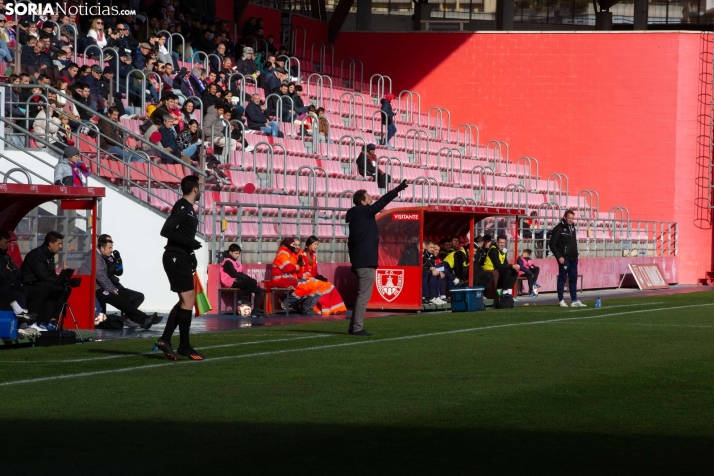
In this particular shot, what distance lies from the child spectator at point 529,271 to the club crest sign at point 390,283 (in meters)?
5.97

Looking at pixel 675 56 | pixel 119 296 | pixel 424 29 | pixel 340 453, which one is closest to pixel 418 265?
pixel 119 296

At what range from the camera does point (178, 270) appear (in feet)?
41.7

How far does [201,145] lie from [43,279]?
8779 mm

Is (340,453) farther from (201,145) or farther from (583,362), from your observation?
(201,145)

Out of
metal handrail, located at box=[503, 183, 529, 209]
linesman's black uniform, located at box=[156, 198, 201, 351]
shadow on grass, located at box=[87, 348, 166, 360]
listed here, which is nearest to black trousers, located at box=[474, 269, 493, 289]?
metal handrail, located at box=[503, 183, 529, 209]

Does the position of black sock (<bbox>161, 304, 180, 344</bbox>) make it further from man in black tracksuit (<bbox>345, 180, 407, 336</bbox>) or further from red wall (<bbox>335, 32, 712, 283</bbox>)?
red wall (<bbox>335, 32, 712, 283</bbox>)

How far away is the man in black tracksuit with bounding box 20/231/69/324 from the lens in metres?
16.0

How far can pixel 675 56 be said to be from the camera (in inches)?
1551

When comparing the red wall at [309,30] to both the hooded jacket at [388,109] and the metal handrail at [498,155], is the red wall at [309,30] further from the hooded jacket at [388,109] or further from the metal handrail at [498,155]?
the metal handrail at [498,155]

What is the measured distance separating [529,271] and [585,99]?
42.2 ft

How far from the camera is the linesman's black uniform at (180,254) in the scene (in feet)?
41.8

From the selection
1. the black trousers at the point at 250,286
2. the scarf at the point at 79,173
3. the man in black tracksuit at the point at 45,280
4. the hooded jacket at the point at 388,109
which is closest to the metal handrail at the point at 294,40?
the hooded jacket at the point at 388,109

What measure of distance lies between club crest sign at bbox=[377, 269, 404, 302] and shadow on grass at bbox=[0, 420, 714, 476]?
14716mm

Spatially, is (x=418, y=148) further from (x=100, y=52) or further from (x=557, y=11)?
(x=557, y=11)
